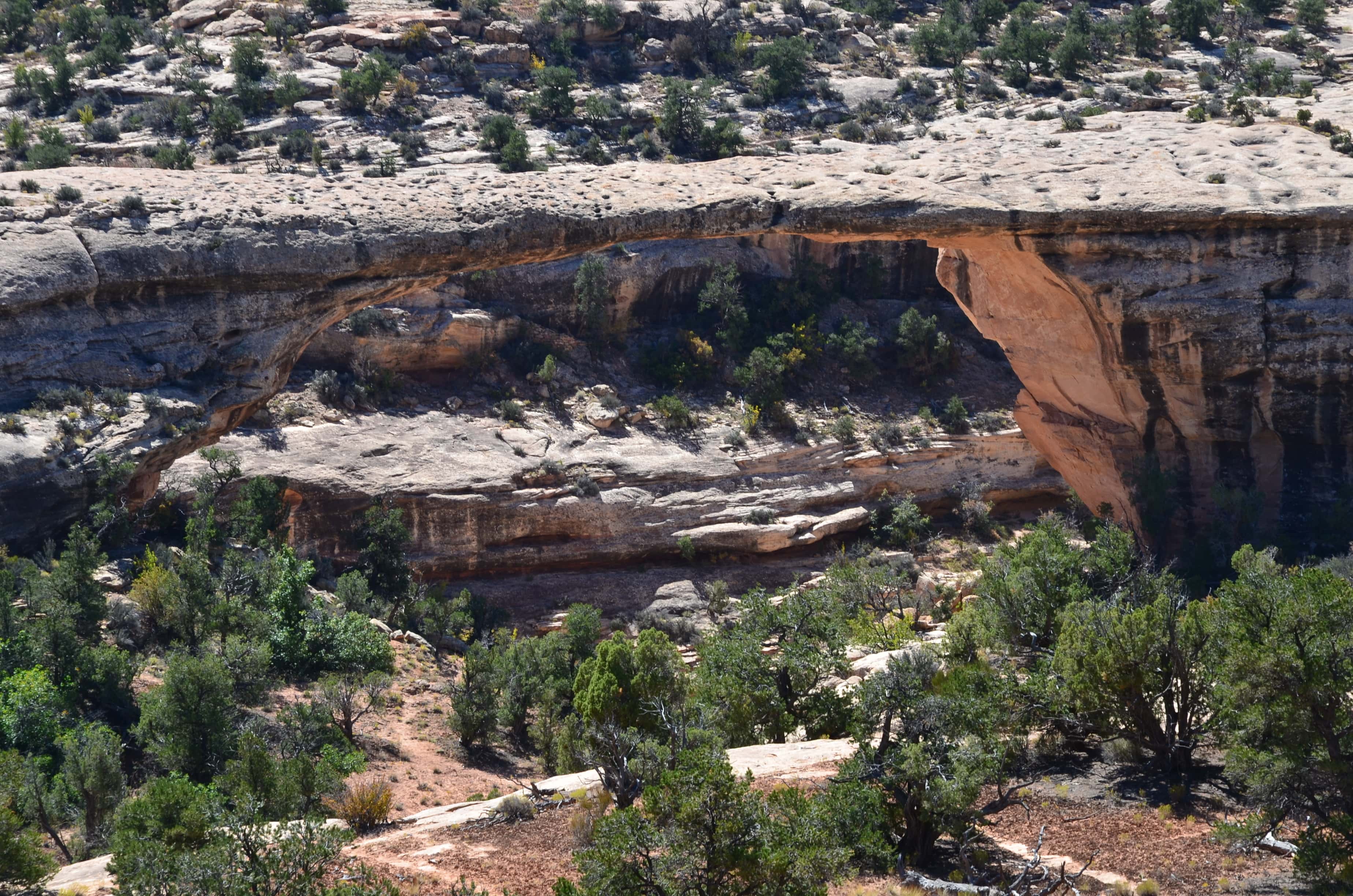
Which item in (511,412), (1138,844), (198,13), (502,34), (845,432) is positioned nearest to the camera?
(1138,844)

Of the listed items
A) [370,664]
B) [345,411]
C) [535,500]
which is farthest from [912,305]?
[370,664]

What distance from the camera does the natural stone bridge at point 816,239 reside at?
72.5 feet

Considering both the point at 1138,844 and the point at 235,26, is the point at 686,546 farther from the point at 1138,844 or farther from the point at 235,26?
the point at 235,26

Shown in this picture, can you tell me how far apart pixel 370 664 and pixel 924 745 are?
544 inches

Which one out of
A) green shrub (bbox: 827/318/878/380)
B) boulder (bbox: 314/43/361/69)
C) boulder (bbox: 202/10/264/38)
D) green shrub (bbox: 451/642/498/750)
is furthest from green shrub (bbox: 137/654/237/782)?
boulder (bbox: 202/10/264/38)

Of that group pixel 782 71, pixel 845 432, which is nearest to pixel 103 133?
pixel 782 71

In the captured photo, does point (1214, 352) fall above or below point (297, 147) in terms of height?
below

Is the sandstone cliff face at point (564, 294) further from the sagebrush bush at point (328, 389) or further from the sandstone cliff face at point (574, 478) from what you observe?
the sandstone cliff face at point (574, 478)

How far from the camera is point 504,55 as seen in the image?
43594mm

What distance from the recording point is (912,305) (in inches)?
1807

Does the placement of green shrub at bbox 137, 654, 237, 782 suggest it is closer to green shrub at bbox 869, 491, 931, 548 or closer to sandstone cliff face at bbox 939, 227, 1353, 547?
sandstone cliff face at bbox 939, 227, 1353, 547

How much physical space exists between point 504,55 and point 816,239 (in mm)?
23048

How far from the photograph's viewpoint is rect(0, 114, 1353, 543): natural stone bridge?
2211cm

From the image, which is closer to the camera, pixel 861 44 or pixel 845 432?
pixel 845 432
